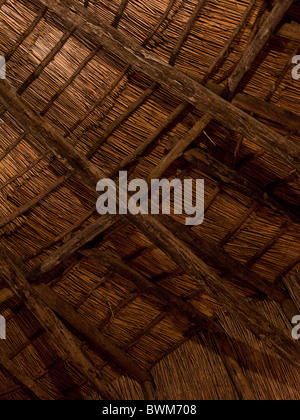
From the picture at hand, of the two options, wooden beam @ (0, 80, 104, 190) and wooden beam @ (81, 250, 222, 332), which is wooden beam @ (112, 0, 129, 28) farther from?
wooden beam @ (81, 250, 222, 332)

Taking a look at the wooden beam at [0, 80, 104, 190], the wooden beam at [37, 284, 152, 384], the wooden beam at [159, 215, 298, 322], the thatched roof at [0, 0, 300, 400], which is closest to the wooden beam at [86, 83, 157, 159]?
the thatched roof at [0, 0, 300, 400]

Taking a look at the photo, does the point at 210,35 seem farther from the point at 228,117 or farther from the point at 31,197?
the point at 31,197

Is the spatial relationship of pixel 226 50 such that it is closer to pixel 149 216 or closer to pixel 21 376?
pixel 149 216

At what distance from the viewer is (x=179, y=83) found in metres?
2.87

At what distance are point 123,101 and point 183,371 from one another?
231cm

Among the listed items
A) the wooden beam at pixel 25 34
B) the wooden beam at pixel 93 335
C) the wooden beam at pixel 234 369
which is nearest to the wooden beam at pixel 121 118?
the wooden beam at pixel 25 34

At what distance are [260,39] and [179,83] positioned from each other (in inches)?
21.9

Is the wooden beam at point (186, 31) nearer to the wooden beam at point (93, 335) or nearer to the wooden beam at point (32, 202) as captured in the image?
the wooden beam at point (32, 202)

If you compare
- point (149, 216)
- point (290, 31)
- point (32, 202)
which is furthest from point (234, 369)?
point (290, 31)

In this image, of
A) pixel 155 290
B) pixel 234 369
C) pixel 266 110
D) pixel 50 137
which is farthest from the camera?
pixel 155 290

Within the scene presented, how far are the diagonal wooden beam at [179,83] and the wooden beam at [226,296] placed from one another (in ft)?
2.70

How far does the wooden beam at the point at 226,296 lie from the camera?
2.75m

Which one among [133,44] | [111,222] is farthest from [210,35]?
[111,222]

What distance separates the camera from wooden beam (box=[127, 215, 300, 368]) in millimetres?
2748
